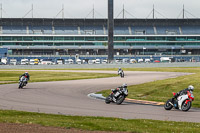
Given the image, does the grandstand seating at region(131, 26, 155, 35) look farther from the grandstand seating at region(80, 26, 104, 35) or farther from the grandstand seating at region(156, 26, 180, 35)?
the grandstand seating at region(80, 26, 104, 35)

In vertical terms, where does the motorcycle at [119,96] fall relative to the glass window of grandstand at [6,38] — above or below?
below

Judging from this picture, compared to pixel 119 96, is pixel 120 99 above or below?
below

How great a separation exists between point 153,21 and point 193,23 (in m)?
16.7

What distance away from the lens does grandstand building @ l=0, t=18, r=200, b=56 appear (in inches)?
5925

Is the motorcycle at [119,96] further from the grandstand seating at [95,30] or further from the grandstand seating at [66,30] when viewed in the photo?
the grandstand seating at [66,30]

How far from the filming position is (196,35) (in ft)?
501

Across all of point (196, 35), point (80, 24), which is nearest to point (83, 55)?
point (80, 24)

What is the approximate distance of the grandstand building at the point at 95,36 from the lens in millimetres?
150500

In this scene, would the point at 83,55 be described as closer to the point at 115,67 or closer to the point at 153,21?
the point at 153,21

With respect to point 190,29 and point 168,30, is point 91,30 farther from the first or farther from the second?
point 190,29

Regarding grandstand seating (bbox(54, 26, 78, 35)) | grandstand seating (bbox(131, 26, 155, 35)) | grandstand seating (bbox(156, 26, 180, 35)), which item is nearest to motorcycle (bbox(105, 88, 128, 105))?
grandstand seating (bbox(54, 26, 78, 35))

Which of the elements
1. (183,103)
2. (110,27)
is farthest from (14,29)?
(183,103)

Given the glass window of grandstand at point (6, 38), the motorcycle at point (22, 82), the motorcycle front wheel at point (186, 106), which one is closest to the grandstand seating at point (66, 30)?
the glass window of grandstand at point (6, 38)

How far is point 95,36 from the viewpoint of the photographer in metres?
151
